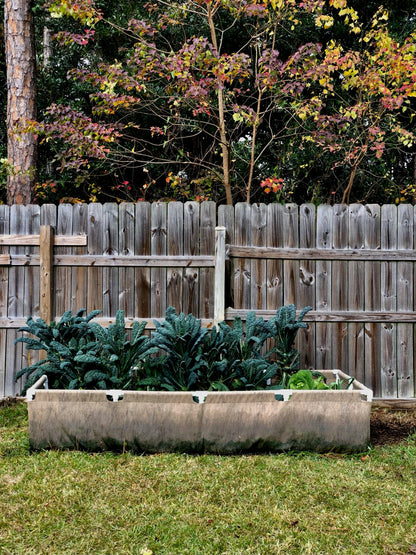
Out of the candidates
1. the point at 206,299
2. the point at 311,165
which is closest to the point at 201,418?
the point at 206,299

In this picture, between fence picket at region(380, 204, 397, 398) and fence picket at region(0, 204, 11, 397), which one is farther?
fence picket at region(0, 204, 11, 397)

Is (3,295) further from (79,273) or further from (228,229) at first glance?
(228,229)

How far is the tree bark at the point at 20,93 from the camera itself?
6277 mm

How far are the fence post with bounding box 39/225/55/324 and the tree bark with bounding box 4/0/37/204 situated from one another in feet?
6.84

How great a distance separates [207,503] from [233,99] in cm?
734

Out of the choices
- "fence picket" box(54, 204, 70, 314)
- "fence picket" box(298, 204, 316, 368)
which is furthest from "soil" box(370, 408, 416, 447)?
"fence picket" box(54, 204, 70, 314)

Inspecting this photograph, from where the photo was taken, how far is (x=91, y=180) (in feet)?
29.5

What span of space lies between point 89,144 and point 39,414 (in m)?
4.27

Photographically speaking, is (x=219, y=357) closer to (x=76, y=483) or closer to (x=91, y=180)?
(x=76, y=483)

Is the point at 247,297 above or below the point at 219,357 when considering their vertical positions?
above

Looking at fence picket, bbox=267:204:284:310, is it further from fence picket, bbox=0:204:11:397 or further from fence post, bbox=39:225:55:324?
fence picket, bbox=0:204:11:397

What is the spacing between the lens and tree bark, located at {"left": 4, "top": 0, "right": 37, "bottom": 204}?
628 cm

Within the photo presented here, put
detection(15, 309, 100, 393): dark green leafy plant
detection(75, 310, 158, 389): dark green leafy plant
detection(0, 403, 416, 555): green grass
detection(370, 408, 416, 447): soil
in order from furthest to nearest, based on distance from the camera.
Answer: detection(370, 408, 416, 447): soil, detection(15, 309, 100, 393): dark green leafy plant, detection(75, 310, 158, 389): dark green leafy plant, detection(0, 403, 416, 555): green grass

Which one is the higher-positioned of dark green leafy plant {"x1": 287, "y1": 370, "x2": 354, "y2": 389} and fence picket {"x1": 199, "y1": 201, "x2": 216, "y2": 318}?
fence picket {"x1": 199, "y1": 201, "x2": 216, "y2": 318}
